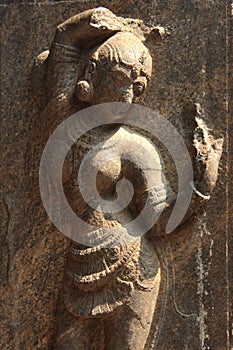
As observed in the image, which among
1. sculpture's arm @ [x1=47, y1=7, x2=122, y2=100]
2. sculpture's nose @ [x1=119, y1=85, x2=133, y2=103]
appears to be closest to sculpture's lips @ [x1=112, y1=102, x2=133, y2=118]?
sculpture's nose @ [x1=119, y1=85, x2=133, y2=103]

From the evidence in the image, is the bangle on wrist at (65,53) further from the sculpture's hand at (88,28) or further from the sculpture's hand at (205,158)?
the sculpture's hand at (205,158)

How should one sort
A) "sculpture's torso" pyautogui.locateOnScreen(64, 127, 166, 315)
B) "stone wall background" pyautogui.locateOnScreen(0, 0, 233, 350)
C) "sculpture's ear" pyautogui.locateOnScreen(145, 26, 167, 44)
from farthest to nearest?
1. "sculpture's ear" pyautogui.locateOnScreen(145, 26, 167, 44)
2. "stone wall background" pyautogui.locateOnScreen(0, 0, 233, 350)
3. "sculpture's torso" pyautogui.locateOnScreen(64, 127, 166, 315)

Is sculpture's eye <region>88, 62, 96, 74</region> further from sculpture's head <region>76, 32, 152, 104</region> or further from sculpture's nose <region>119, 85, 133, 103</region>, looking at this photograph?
sculpture's nose <region>119, 85, 133, 103</region>

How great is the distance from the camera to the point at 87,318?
4477mm

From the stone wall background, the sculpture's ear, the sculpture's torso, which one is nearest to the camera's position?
the sculpture's torso

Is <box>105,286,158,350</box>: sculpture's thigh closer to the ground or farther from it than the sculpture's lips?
closer to the ground

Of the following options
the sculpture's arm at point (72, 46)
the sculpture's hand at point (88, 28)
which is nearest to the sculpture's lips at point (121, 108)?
Answer: the sculpture's arm at point (72, 46)

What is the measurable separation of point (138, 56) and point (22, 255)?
1.22 metres

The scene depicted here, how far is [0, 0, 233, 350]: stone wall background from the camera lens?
454 centimetres

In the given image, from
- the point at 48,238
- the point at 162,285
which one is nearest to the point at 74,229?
the point at 48,238

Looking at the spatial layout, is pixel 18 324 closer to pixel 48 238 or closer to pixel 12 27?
pixel 48 238

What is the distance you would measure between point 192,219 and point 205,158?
0.32 metres

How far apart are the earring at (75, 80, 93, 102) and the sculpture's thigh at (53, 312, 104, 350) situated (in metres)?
1.11

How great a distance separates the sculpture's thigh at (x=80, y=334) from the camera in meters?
4.51
